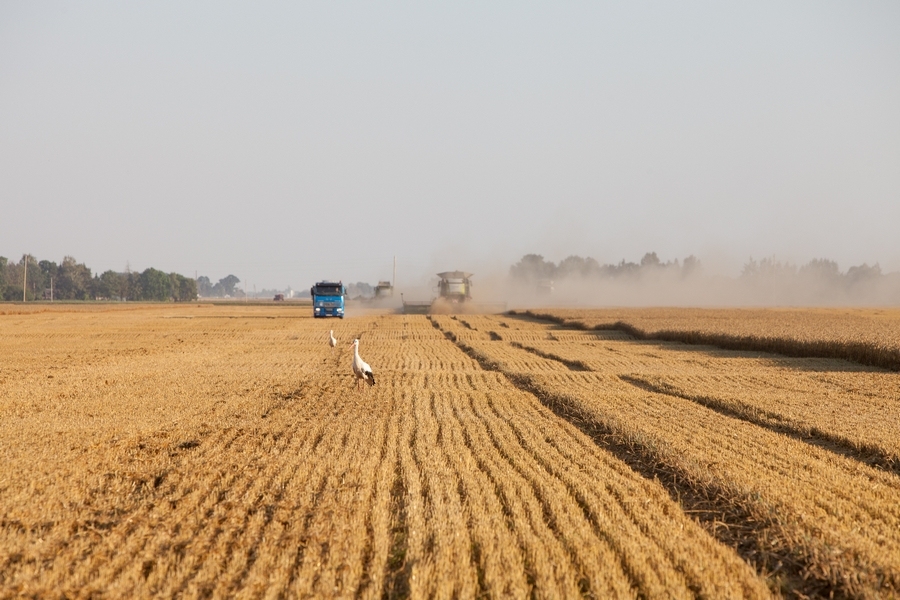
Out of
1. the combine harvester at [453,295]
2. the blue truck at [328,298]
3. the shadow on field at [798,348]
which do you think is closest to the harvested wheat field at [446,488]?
the shadow on field at [798,348]

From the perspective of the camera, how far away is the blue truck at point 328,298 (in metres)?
52.6

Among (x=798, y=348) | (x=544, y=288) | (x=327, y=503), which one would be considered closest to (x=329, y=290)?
(x=798, y=348)

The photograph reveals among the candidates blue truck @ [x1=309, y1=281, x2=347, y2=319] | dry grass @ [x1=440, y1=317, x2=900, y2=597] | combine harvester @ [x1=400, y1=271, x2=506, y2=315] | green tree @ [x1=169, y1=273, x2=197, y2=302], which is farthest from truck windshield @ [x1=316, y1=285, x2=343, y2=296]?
green tree @ [x1=169, y1=273, x2=197, y2=302]

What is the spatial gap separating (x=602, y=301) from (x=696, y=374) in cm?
8136

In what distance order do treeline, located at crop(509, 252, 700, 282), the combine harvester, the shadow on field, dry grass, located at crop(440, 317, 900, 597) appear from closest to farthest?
dry grass, located at crop(440, 317, 900, 597)
the shadow on field
the combine harvester
treeline, located at crop(509, 252, 700, 282)

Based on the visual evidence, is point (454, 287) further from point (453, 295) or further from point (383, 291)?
point (383, 291)

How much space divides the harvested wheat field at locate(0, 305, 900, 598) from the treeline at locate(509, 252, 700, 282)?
8445 centimetres

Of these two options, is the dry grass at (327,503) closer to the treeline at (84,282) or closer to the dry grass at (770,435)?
the dry grass at (770,435)

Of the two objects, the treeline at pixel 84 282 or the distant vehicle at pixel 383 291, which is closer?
the distant vehicle at pixel 383 291

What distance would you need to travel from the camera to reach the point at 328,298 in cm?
5288

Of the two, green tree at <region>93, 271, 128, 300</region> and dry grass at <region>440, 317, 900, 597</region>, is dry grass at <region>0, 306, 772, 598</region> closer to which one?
dry grass at <region>440, 317, 900, 597</region>

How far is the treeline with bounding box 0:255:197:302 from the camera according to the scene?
155 meters

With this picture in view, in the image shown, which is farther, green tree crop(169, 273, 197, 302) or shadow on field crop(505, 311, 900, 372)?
green tree crop(169, 273, 197, 302)

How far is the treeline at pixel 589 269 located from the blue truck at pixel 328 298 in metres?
49.4
